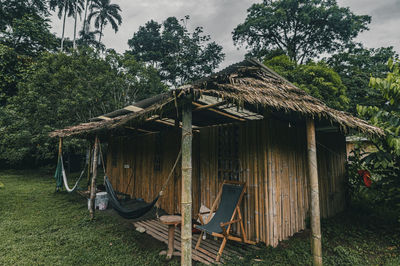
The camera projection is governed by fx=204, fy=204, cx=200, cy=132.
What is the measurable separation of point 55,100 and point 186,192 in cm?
1094

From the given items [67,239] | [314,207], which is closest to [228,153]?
[314,207]

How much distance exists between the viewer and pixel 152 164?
19.5ft

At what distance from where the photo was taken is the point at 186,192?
249 centimetres

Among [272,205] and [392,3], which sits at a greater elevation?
[392,3]

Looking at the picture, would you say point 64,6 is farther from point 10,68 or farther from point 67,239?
point 67,239

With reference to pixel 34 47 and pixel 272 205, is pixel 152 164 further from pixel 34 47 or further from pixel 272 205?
pixel 34 47

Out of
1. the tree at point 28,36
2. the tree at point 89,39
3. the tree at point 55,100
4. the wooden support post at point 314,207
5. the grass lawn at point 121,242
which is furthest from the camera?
the tree at point 89,39

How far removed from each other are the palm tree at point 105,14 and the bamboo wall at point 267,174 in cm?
2305

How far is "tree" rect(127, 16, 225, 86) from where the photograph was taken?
18609mm

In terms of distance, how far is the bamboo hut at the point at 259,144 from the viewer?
2.54 meters

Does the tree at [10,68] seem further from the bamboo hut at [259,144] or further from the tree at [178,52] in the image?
the bamboo hut at [259,144]

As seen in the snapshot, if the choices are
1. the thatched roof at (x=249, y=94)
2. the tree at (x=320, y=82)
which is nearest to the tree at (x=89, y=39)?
the tree at (x=320, y=82)

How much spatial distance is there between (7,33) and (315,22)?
20925 mm

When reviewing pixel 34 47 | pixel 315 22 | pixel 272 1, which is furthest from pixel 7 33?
pixel 315 22
